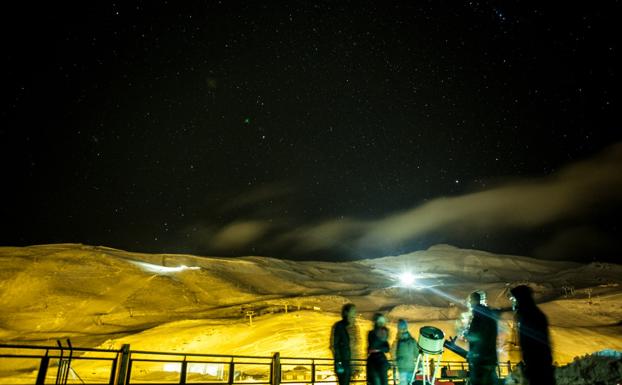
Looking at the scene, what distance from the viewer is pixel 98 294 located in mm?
57781

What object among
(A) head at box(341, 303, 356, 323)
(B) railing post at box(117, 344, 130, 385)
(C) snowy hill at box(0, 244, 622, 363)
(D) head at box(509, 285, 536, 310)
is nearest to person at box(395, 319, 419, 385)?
(A) head at box(341, 303, 356, 323)

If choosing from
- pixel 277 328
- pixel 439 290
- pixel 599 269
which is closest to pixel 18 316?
pixel 277 328

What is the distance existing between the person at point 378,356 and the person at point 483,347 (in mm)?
1173

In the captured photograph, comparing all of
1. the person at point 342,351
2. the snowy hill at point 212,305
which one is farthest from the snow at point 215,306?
the person at point 342,351

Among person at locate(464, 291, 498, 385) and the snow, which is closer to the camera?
person at locate(464, 291, 498, 385)

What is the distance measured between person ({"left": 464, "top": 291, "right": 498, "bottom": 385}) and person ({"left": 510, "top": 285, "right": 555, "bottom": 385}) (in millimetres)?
499

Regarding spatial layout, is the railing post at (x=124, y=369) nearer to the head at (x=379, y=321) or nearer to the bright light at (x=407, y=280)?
the head at (x=379, y=321)

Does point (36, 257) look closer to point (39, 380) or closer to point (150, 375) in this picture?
point (150, 375)

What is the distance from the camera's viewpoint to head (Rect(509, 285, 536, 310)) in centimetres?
456

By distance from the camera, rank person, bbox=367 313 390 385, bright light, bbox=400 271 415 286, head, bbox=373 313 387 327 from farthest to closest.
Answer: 1. bright light, bbox=400 271 415 286
2. head, bbox=373 313 387 327
3. person, bbox=367 313 390 385

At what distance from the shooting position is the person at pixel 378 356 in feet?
18.2

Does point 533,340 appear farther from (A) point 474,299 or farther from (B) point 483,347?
(A) point 474,299

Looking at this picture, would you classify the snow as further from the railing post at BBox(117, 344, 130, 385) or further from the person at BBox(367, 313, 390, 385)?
the railing post at BBox(117, 344, 130, 385)

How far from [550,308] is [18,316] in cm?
6975
